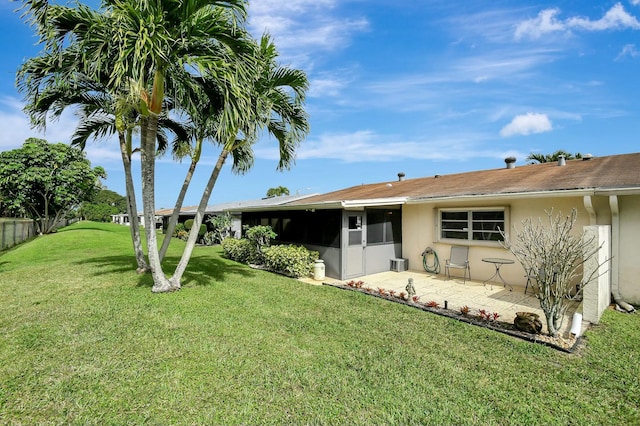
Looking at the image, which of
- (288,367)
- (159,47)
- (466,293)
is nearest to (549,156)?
(466,293)

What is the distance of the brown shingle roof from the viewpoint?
761 centimetres

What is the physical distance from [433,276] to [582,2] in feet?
29.2

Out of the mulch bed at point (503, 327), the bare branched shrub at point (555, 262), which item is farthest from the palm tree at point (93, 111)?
the bare branched shrub at point (555, 262)

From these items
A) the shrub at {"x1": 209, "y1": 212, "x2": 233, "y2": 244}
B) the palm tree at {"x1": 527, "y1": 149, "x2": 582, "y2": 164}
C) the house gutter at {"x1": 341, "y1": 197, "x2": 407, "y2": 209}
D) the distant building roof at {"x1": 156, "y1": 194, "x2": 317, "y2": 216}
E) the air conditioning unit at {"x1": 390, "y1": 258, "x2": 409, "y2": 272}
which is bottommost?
the air conditioning unit at {"x1": 390, "y1": 258, "x2": 409, "y2": 272}

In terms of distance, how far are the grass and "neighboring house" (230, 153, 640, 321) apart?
7.15 feet

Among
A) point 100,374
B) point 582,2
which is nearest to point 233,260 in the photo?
point 100,374

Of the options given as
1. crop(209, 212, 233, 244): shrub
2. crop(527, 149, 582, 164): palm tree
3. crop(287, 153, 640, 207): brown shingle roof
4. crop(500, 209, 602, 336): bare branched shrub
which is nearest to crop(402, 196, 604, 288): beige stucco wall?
crop(287, 153, 640, 207): brown shingle roof

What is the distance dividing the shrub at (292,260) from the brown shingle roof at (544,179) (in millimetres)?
1969

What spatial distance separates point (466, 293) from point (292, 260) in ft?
18.0

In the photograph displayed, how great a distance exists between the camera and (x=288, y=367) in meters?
4.21

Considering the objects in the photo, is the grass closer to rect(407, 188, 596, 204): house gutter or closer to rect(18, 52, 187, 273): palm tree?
rect(407, 188, 596, 204): house gutter

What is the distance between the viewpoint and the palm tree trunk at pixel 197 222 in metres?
8.18

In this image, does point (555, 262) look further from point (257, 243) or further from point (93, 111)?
point (93, 111)

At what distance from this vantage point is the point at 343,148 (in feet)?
69.7
